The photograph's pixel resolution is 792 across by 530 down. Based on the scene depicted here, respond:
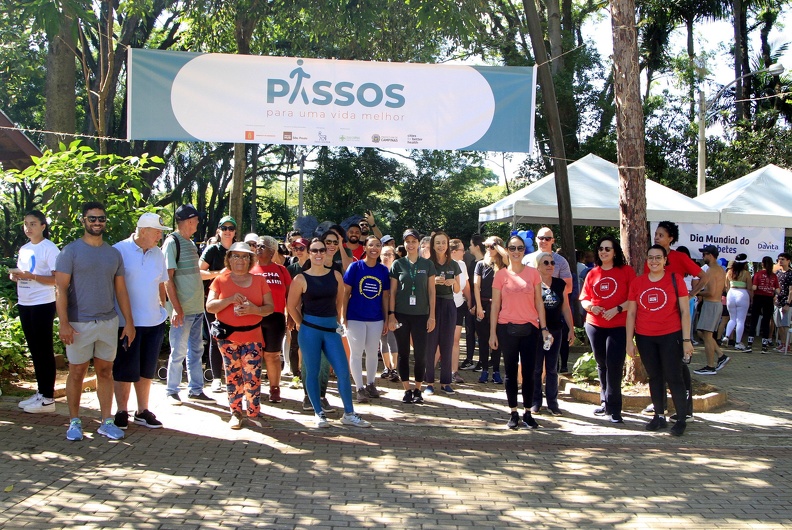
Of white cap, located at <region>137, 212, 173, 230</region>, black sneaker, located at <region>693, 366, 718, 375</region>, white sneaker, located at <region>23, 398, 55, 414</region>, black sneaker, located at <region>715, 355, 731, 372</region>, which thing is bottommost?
black sneaker, located at <region>693, 366, 718, 375</region>

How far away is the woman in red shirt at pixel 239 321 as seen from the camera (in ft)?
23.2

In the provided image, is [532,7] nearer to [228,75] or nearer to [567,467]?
[228,75]

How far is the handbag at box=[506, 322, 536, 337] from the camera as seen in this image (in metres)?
7.37

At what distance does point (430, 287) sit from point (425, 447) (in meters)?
2.19

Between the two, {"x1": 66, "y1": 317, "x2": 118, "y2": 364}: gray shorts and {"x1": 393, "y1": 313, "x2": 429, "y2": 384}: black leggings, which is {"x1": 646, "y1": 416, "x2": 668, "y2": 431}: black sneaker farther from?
{"x1": 66, "y1": 317, "x2": 118, "y2": 364}: gray shorts

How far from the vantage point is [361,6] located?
14.1 m

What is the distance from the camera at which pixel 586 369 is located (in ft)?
31.0

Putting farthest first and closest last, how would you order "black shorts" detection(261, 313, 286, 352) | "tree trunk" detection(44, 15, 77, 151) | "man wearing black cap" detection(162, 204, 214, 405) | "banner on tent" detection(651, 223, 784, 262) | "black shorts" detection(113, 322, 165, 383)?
"banner on tent" detection(651, 223, 784, 262), "tree trunk" detection(44, 15, 77, 151), "black shorts" detection(261, 313, 286, 352), "man wearing black cap" detection(162, 204, 214, 405), "black shorts" detection(113, 322, 165, 383)


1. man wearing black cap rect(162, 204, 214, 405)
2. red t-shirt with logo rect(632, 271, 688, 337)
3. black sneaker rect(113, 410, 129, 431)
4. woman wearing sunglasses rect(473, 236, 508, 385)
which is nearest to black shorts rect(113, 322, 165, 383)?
black sneaker rect(113, 410, 129, 431)

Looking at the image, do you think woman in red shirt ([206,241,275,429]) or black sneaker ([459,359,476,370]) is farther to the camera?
black sneaker ([459,359,476,370])

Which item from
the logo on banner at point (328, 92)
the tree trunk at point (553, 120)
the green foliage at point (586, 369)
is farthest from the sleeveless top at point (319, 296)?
the tree trunk at point (553, 120)

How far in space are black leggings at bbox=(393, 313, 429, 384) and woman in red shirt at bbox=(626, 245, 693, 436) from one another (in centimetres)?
220

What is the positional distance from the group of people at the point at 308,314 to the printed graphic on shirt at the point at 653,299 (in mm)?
10

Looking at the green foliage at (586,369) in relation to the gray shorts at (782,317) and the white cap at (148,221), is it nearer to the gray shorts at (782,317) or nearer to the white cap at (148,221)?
the white cap at (148,221)
